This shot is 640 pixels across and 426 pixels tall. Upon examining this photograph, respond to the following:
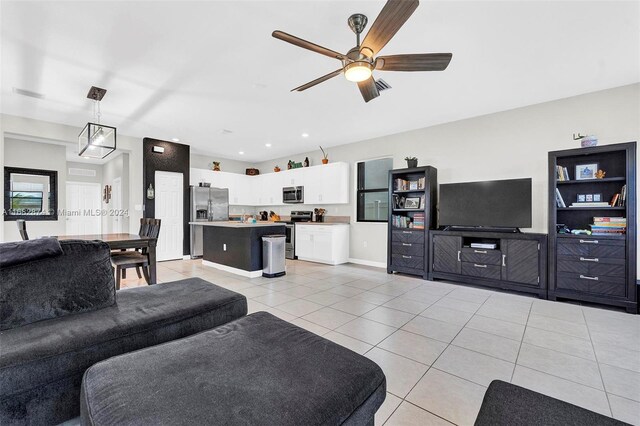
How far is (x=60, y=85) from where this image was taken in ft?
11.5

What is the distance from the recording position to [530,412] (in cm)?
87

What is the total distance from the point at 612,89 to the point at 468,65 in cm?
215

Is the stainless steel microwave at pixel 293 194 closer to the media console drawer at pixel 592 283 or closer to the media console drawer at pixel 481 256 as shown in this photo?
the media console drawer at pixel 481 256

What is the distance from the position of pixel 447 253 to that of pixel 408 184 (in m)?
1.40

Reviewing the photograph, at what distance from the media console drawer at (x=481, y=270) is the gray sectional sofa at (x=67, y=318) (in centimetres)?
356

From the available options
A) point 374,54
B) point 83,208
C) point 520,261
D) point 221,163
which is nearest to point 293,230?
point 221,163

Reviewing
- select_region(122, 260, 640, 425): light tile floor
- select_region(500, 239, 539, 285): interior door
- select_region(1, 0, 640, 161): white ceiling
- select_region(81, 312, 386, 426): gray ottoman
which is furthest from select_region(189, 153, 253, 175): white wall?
select_region(500, 239, 539, 285): interior door

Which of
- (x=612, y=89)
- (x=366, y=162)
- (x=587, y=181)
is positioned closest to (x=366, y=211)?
(x=366, y=162)

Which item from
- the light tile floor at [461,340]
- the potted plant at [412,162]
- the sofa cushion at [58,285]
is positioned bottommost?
the light tile floor at [461,340]

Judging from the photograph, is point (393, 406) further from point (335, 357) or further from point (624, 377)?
point (624, 377)

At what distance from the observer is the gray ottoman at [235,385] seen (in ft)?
2.85

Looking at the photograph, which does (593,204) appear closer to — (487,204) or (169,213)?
(487,204)

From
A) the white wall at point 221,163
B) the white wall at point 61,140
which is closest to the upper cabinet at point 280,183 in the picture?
the white wall at point 221,163

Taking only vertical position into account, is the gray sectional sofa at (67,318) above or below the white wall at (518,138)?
below
